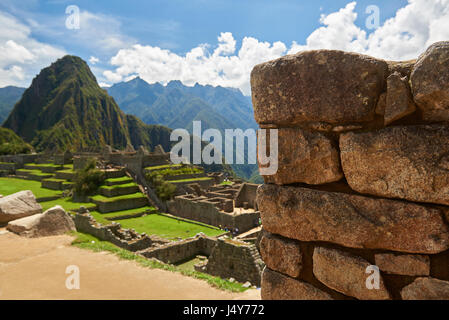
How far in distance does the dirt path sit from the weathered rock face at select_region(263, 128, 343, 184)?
4.40 metres

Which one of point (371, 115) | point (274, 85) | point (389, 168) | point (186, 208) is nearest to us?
point (389, 168)

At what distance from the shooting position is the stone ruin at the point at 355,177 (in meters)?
1.88

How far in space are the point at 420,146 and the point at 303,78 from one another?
3.18ft

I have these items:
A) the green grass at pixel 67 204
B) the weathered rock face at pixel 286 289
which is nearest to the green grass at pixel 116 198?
the green grass at pixel 67 204

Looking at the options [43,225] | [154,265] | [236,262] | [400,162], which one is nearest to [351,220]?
[400,162]

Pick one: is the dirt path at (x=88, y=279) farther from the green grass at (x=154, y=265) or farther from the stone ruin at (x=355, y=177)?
the stone ruin at (x=355, y=177)

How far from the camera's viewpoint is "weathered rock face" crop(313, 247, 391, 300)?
2.14m

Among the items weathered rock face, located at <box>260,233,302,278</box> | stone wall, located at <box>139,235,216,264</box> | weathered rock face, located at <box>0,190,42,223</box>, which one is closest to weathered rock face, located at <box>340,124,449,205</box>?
weathered rock face, located at <box>260,233,302,278</box>

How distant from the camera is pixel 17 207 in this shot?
11008 millimetres

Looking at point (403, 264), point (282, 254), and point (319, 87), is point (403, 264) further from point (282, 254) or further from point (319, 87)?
point (319, 87)

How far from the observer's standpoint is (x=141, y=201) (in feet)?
100

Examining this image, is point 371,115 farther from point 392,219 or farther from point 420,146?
point 392,219

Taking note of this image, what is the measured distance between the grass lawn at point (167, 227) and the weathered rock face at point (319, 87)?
1778 centimetres
